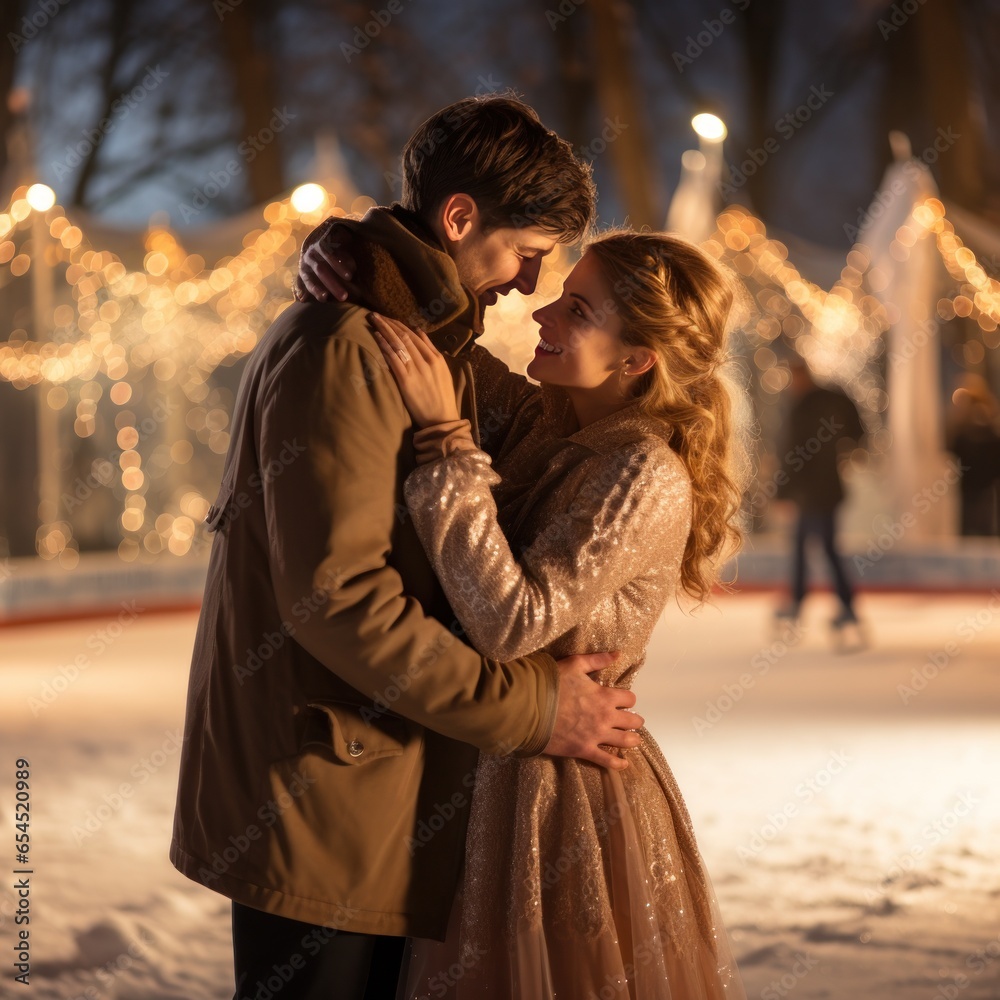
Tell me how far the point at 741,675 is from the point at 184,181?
11435mm

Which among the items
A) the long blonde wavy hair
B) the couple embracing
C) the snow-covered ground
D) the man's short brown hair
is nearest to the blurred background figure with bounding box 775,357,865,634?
the snow-covered ground

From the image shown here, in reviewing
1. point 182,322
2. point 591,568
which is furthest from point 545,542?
point 182,322

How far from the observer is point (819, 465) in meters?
7.98

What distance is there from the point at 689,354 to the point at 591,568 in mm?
448

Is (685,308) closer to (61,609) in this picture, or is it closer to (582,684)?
(582,684)

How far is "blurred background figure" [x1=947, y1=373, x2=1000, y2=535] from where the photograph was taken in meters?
10.3

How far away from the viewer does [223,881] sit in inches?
65.7

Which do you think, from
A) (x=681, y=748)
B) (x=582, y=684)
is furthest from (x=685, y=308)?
(x=681, y=748)

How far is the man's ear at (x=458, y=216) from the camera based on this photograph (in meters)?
1.79

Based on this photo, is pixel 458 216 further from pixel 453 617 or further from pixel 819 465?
pixel 819 465

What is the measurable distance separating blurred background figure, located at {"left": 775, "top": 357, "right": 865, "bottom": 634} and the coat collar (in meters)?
6.30

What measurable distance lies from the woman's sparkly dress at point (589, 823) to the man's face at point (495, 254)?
27 centimetres

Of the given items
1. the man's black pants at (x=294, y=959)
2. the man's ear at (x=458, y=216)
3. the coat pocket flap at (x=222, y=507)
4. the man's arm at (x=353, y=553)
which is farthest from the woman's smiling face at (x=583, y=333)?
the man's black pants at (x=294, y=959)

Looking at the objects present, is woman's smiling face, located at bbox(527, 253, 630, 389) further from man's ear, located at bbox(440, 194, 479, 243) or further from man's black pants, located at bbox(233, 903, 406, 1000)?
man's black pants, located at bbox(233, 903, 406, 1000)
